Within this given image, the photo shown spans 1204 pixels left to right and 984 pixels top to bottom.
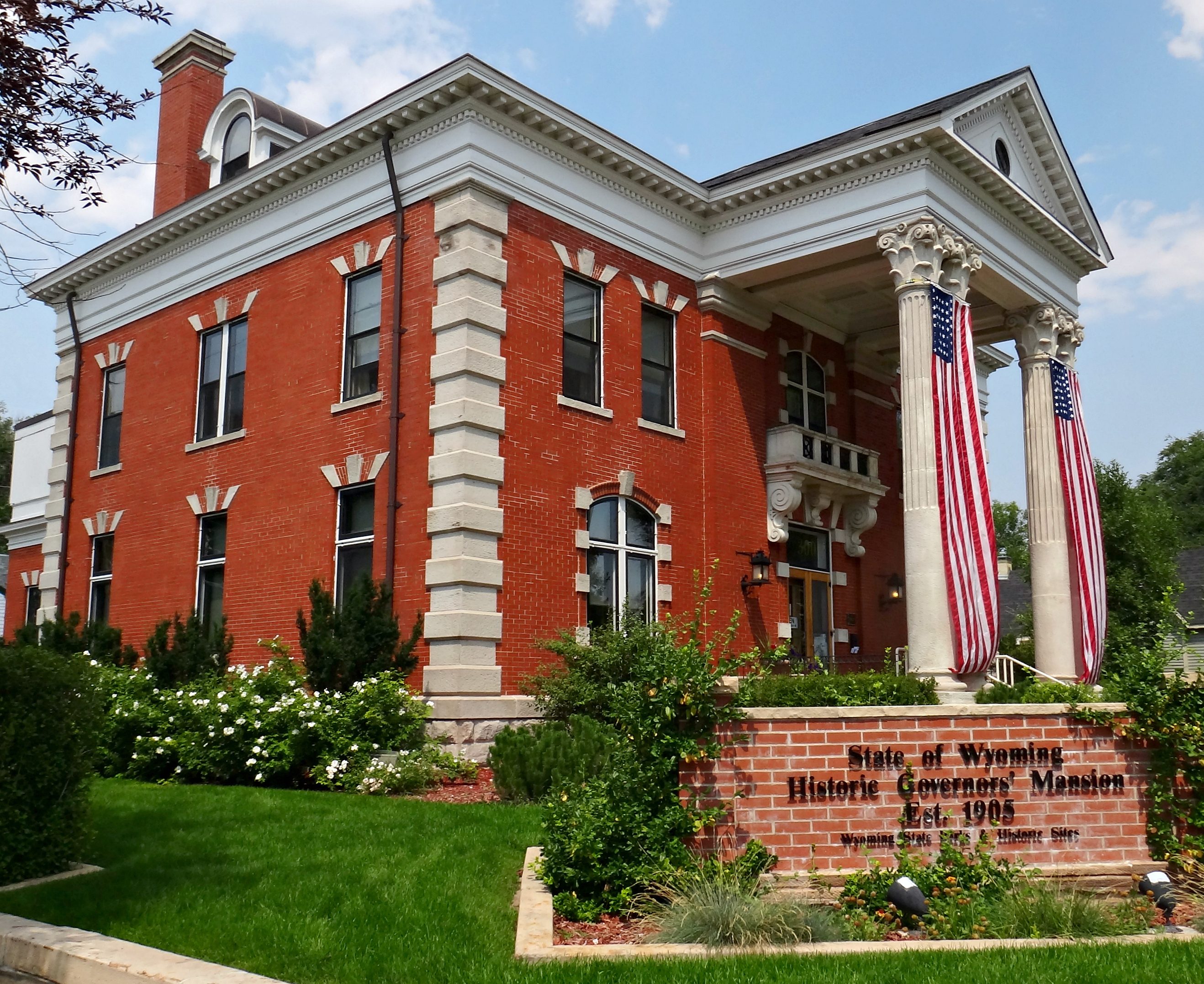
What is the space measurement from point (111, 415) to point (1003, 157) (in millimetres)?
18774

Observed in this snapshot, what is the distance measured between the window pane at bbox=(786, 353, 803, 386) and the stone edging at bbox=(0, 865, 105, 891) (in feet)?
56.0

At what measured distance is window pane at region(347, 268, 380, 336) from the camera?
1912 cm

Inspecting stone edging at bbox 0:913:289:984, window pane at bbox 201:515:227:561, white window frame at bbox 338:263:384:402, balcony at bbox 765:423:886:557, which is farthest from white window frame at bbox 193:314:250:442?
stone edging at bbox 0:913:289:984

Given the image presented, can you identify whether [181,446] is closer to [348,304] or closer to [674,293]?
[348,304]

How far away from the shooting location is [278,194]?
2080 cm

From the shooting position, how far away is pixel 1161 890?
27.4 ft

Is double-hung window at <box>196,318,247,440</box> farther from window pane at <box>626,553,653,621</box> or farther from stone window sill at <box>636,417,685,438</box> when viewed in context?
window pane at <box>626,553,653,621</box>

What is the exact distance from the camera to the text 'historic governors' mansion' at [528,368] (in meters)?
17.5

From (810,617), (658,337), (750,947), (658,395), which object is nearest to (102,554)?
(658,395)

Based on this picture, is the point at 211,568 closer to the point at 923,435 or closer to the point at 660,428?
the point at 660,428

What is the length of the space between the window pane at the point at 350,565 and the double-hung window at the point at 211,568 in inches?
129

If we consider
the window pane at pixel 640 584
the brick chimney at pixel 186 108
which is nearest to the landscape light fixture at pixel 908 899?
the window pane at pixel 640 584

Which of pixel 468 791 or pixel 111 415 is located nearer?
pixel 468 791

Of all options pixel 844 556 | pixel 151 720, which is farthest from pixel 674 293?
pixel 151 720
